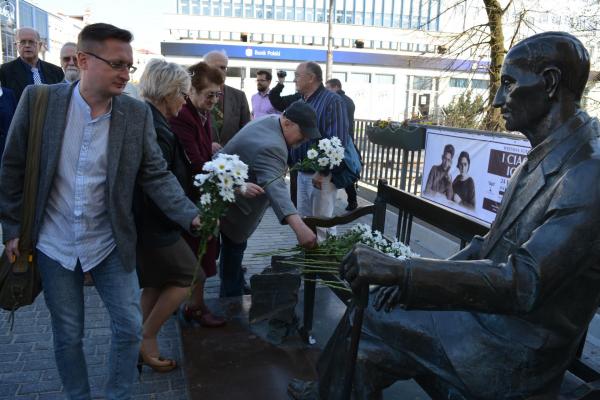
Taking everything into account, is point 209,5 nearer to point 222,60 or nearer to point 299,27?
point 299,27

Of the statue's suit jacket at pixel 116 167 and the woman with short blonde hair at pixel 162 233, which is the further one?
the woman with short blonde hair at pixel 162 233

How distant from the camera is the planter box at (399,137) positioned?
775 centimetres

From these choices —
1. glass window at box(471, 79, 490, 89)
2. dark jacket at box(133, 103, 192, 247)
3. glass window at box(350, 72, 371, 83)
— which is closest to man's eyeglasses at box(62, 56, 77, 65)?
dark jacket at box(133, 103, 192, 247)

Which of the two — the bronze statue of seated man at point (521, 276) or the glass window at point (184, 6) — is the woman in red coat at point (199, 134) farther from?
the glass window at point (184, 6)

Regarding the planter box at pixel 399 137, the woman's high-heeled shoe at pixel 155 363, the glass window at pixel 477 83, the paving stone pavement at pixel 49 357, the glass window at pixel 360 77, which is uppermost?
the glass window at pixel 360 77

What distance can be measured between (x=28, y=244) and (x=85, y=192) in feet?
1.14

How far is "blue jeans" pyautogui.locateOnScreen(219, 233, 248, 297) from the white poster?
2.99 metres

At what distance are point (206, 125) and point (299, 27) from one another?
175 ft

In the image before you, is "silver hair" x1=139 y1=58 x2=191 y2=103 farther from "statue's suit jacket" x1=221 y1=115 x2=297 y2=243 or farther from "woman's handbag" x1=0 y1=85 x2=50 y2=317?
"woman's handbag" x1=0 y1=85 x2=50 y2=317

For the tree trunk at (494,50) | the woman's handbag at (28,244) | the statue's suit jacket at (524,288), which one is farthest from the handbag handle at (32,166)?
the tree trunk at (494,50)

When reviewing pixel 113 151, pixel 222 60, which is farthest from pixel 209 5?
pixel 113 151

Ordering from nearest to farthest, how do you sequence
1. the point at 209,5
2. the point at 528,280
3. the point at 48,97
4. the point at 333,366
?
the point at 528,280 → the point at 333,366 → the point at 48,97 → the point at 209,5

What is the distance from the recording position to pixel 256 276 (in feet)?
12.1

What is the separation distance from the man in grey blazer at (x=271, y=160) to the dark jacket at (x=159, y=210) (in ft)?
1.66
